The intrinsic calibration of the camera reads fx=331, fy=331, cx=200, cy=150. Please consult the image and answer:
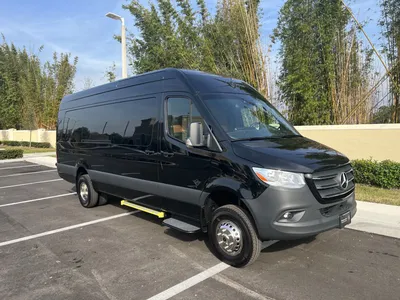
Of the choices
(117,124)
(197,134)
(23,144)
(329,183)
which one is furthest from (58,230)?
(23,144)

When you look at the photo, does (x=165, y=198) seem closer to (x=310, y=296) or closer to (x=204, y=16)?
(x=310, y=296)

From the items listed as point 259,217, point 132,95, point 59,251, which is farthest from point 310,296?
point 132,95

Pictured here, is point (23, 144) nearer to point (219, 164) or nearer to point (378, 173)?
point (378, 173)

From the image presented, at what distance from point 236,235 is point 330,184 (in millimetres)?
1289

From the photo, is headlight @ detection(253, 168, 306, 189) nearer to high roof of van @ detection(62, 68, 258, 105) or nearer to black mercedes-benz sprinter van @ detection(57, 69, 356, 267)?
black mercedes-benz sprinter van @ detection(57, 69, 356, 267)

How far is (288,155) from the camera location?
12.7 ft

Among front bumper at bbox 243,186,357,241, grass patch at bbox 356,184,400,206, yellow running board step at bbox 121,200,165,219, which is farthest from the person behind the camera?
grass patch at bbox 356,184,400,206

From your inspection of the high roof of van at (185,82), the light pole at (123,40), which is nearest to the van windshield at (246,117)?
the high roof of van at (185,82)

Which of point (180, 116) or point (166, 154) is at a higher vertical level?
point (180, 116)

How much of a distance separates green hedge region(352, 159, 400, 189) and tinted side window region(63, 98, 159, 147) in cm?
589

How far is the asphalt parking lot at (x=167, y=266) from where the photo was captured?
3607 millimetres

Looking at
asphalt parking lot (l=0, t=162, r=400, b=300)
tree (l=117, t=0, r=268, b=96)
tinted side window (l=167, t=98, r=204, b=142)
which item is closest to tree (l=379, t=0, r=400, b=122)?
tree (l=117, t=0, r=268, b=96)

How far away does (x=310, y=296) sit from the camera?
11.3 feet

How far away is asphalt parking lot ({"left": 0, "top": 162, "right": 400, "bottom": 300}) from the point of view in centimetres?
361
